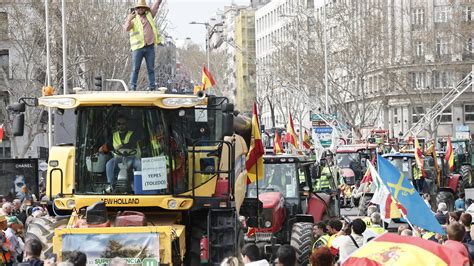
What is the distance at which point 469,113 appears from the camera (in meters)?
100

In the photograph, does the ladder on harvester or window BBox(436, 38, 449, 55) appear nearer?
the ladder on harvester

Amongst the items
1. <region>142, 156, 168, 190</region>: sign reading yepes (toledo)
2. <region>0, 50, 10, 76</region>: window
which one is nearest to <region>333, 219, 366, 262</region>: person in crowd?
<region>142, 156, 168, 190</region>: sign reading yepes (toledo)

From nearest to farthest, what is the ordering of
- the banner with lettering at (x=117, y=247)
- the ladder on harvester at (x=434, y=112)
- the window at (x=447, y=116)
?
the banner with lettering at (x=117, y=247), the ladder on harvester at (x=434, y=112), the window at (x=447, y=116)

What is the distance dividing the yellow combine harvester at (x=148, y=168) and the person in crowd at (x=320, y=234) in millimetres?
2116

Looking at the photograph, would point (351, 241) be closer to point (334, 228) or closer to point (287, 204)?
point (334, 228)

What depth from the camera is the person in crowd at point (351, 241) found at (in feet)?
51.9

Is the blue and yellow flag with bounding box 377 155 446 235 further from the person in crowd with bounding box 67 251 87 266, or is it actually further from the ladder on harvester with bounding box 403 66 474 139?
the ladder on harvester with bounding box 403 66 474 139

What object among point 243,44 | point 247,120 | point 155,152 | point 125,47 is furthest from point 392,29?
point 243,44

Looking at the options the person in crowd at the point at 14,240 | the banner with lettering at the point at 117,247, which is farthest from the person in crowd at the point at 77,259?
the person in crowd at the point at 14,240

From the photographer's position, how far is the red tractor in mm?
21500

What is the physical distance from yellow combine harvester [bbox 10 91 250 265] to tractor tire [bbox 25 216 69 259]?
0.01 metres

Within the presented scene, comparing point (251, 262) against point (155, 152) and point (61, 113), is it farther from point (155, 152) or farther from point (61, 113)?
point (61, 113)

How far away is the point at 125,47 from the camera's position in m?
58.4

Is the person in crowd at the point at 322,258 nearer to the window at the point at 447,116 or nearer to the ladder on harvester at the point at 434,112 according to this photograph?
the ladder on harvester at the point at 434,112
